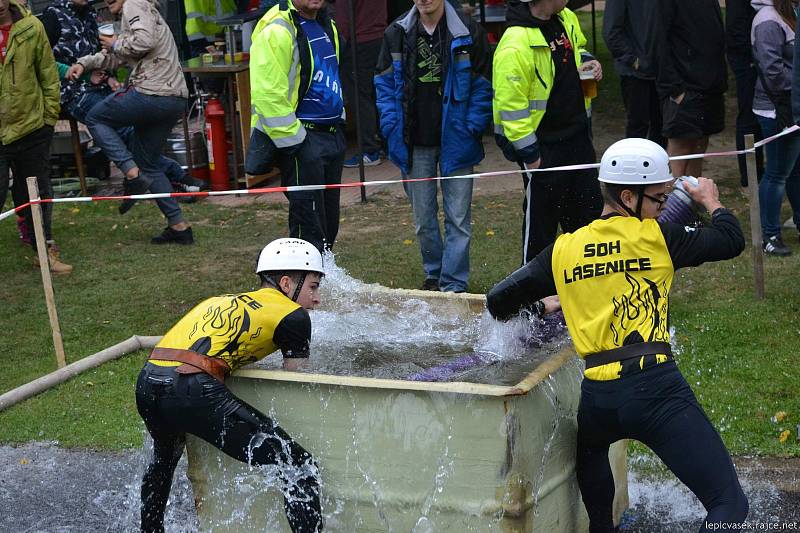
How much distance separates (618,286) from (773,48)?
510cm

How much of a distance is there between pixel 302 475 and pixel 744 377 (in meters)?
3.13

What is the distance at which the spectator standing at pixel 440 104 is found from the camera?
7.84 meters

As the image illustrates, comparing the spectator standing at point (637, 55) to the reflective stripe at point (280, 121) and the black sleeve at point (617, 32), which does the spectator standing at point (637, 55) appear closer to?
the black sleeve at point (617, 32)

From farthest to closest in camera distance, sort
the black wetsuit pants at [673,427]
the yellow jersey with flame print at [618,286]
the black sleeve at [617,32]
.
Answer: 1. the black sleeve at [617,32]
2. the yellow jersey with flame print at [618,286]
3. the black wetsuit pants at [673,427]

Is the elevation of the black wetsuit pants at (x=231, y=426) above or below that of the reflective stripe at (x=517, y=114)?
below

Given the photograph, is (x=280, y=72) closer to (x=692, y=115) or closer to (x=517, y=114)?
(x=517, y=114)

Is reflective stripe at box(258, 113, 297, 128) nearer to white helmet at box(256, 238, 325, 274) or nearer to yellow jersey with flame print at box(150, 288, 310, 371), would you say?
white helmet at box(256, 238, 325, 274)

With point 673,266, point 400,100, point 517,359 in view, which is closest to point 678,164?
point 400,100

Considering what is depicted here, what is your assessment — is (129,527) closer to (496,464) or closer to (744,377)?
(496,464)

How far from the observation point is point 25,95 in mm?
9234

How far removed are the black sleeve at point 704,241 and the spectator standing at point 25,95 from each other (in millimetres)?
6249

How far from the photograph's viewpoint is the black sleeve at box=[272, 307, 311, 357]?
16.1ft

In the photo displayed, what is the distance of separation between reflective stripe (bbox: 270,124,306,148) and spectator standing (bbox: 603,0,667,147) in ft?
10.1

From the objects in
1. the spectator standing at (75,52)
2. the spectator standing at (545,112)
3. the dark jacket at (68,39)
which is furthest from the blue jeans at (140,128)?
the spectator standing at (545,112)
